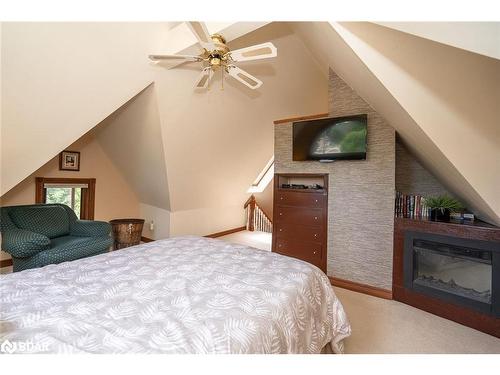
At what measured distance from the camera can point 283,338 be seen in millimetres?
1155

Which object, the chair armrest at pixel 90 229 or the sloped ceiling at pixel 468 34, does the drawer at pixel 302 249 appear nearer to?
the chair armrest at pixel 90 229

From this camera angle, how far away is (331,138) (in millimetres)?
3117

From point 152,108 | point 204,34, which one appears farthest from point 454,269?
point 152,108

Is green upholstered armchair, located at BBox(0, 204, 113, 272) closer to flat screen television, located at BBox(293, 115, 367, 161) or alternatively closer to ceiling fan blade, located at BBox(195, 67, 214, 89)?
ceiling fan blade, located at BBox(195, 67, 214, 89)

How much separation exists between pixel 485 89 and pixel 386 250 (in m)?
1.77

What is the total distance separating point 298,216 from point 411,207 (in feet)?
4.47

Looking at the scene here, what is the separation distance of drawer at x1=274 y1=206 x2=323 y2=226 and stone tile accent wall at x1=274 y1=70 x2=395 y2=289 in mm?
179

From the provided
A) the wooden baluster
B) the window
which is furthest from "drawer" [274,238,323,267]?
the window

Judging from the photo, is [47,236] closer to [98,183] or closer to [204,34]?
[98,183]

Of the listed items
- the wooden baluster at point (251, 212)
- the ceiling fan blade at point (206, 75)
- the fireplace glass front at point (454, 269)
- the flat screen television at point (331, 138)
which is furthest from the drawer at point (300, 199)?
the wooden baluster at point (251, 212)

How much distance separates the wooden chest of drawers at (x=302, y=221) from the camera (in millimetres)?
3271

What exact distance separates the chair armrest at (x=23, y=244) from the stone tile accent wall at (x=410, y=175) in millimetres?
4184
